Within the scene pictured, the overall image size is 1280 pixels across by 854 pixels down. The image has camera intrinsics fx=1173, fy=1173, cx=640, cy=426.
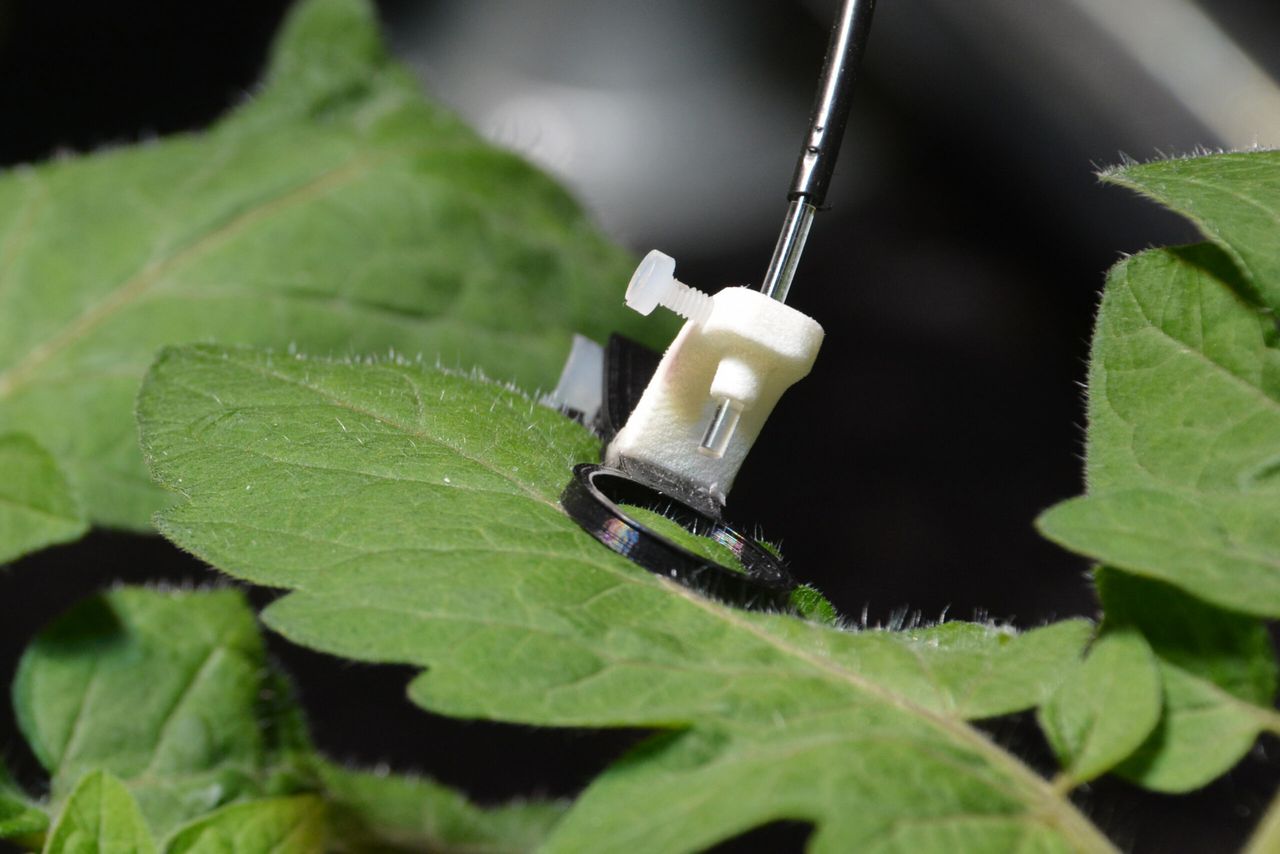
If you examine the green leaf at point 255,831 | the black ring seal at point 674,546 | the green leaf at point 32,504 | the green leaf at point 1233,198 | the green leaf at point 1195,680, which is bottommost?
the green leaf at point 255,831

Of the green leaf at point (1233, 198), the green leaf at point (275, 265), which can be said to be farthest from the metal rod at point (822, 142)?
the green leaf at point (275, 265)

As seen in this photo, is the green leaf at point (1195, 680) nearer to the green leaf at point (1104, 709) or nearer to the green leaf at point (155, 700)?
the green leaf at point (1104, 709)

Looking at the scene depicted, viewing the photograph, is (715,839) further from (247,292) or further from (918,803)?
(247,292)

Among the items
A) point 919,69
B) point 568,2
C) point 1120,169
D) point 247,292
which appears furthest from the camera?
point 568,2

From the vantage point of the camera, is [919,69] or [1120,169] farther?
[919,69]

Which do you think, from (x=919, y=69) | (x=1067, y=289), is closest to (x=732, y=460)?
(x=1067, y=289)

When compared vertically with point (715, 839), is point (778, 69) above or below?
above

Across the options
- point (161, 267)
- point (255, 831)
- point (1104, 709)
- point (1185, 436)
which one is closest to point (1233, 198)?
point (1185, 436)
